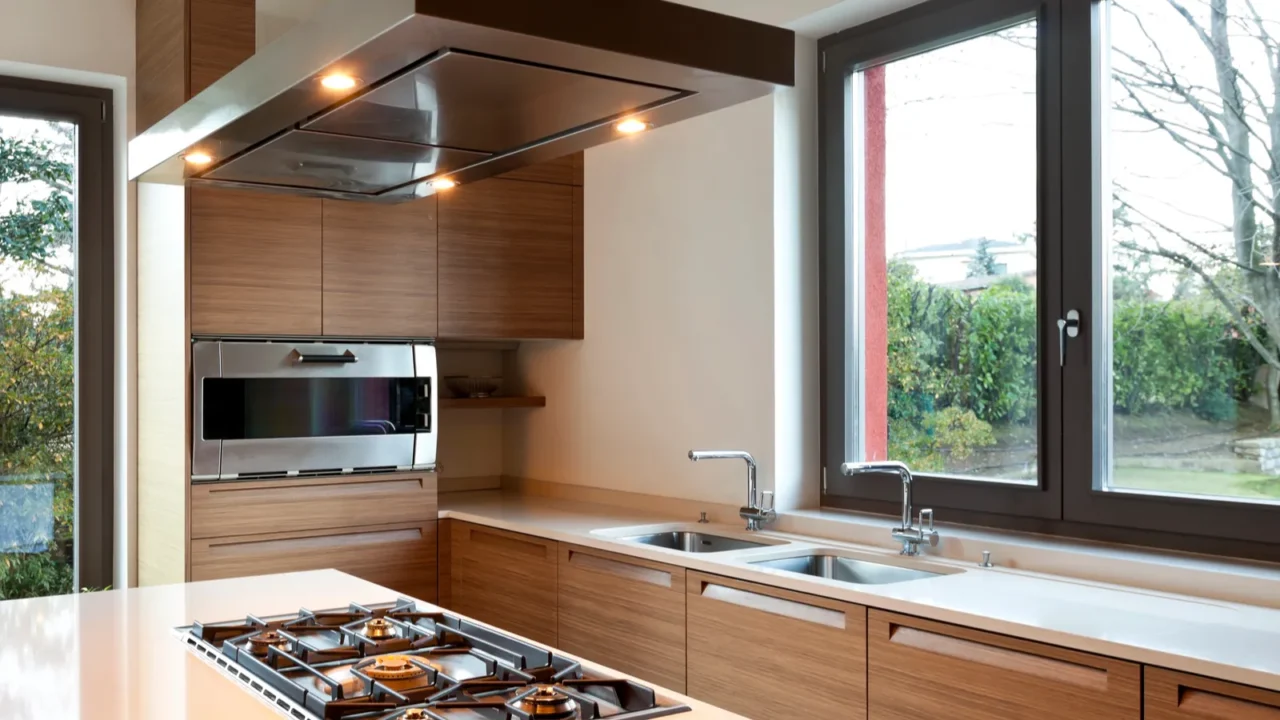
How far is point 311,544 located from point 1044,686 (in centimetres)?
239

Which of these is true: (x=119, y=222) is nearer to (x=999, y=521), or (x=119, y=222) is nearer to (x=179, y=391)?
(x=179, y=391)

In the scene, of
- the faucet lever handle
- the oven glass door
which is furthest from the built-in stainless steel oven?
the faucet lever handle

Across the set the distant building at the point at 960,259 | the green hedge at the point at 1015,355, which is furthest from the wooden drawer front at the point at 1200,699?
the distant building at the point at 960,259

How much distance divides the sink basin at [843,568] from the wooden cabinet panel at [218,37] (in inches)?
84.5

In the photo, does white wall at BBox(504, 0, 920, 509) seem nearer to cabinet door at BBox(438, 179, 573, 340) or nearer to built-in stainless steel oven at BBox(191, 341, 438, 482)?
cabinet door at BBox(438, 179, 573, 340)

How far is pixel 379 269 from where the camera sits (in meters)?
3.75

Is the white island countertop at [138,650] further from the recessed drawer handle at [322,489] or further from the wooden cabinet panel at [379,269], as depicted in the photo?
the wooden cabinet panel at [379,269]

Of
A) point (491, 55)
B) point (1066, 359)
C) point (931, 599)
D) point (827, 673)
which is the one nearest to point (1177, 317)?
point (1066, 359)

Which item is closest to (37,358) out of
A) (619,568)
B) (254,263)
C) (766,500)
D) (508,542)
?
(254,263)

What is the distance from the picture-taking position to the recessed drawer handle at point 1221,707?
1.65 m

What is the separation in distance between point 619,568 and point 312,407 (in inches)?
48.9

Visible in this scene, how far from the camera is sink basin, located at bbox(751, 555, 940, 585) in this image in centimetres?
278

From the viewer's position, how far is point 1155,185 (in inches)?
102

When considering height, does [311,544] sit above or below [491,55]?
below
